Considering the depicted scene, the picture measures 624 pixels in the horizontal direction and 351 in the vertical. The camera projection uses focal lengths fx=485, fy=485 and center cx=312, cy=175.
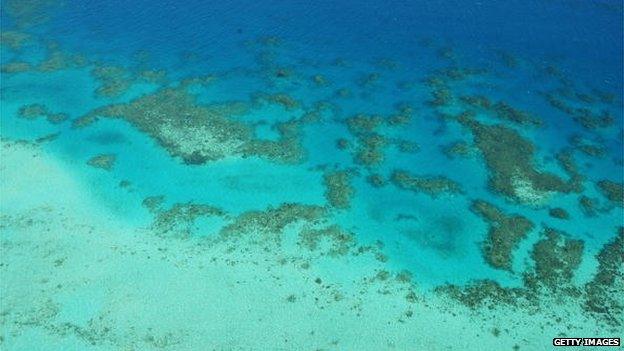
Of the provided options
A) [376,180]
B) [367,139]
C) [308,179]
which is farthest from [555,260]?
[308,179]

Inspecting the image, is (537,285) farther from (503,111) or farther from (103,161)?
(103,161)

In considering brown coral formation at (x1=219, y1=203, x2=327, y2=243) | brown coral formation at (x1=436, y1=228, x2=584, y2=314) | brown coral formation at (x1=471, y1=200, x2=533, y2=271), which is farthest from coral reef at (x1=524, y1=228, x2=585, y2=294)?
brown coral formation at (x1=219, y1=203, x2=327, y2=243)

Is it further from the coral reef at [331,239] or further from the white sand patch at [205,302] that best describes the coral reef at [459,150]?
the white sand patch at [205,302]

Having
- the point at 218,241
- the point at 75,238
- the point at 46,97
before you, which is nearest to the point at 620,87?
the point at 218,241

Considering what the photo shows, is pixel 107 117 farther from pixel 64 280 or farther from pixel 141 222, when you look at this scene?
pixel 64 280

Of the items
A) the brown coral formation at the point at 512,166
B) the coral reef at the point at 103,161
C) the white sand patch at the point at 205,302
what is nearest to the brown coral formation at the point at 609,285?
the white sand patch at the point at 205,302
